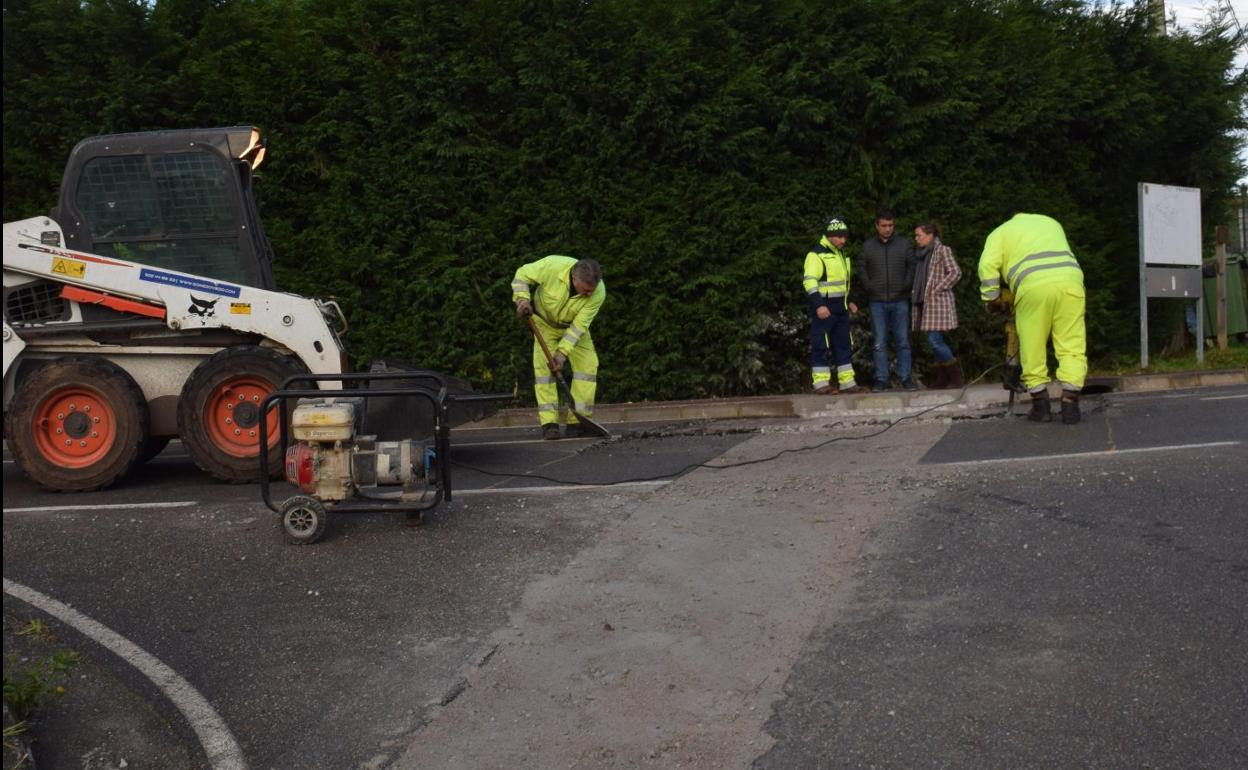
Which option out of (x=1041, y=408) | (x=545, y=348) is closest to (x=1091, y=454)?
(x=1041, y=408)

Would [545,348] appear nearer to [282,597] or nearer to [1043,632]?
[282,597]

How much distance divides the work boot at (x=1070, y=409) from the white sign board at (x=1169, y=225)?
5702 millimetres

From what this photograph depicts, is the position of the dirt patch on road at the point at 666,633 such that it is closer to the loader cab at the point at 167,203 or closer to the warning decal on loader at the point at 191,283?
the warning decal on loader at the point at 191,283

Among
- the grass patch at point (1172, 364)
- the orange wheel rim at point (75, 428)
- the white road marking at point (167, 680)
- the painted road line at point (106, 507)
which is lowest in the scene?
the white road marking at point (167, 680)

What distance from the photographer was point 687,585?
5.56 metres

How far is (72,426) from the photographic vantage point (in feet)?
28.3

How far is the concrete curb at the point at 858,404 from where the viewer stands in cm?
1092

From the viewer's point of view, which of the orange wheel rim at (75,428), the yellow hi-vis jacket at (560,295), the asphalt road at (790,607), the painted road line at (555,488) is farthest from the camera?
the yellow hi-vis jacket at (560,295)

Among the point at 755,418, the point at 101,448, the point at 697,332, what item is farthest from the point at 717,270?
the point at 101,448

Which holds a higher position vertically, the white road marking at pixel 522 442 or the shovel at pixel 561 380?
the shovel at pixel 561 380

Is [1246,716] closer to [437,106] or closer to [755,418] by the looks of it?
[755,418]

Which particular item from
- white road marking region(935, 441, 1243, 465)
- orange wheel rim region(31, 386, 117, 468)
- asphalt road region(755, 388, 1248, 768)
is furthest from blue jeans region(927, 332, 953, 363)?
orange wheel rim region(31, 386, 117, 468)

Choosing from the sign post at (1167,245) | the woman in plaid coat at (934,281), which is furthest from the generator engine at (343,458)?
the sign post at (1167,245)

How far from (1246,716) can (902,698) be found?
1.11 meters
